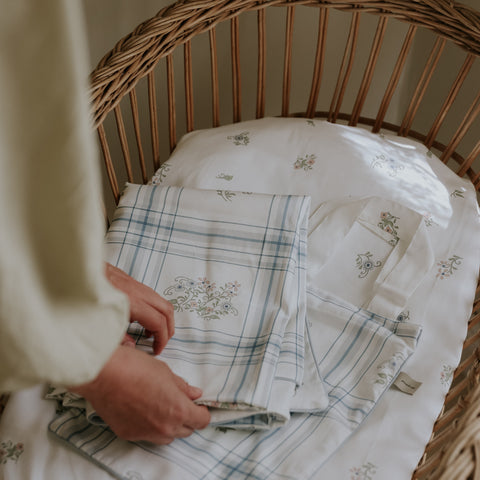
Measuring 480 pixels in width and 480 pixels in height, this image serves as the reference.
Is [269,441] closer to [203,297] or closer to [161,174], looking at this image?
[203,297]

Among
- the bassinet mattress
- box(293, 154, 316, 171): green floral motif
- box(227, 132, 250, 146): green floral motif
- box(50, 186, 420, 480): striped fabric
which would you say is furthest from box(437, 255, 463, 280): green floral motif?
box(227, 132, 250, 146): green floral motif

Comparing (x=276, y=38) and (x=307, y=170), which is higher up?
(x=276, y=38)

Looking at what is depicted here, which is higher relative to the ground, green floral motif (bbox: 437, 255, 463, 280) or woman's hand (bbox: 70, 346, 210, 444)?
green floral motif (bbox: 437, 255, 463, 280)

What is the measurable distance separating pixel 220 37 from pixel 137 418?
0.99 m

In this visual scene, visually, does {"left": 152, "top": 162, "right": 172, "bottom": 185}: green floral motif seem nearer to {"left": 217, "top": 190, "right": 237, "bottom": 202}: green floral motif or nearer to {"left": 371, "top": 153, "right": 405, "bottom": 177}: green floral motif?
{"left": 217, "top": 190, "right": 237, "bottom": 202}: green floral motif

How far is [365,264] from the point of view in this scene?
2.82ft

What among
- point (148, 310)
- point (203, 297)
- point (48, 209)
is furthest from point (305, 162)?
point (48, 209)

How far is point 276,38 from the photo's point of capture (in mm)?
1304

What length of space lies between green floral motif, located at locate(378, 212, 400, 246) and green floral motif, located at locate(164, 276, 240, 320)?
0.26 metres

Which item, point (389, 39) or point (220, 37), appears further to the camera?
point (220, 37)

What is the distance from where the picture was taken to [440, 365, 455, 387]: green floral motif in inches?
29.6

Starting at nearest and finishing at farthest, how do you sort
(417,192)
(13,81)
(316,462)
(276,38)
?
(13,81) < (316,462) < (417,192) < (276,38)

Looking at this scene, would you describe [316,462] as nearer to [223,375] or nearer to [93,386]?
[223,375]

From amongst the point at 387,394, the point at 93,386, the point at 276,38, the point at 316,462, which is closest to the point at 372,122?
the point at 276,38
